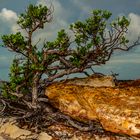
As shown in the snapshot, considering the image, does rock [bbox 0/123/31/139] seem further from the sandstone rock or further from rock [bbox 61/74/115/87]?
rock [bbox 61/74/115/87]

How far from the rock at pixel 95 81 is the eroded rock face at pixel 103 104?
1.13 metres

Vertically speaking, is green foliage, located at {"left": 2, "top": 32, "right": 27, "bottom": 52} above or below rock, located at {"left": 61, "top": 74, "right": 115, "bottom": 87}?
above

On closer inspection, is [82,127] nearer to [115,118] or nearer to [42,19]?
[115,118]

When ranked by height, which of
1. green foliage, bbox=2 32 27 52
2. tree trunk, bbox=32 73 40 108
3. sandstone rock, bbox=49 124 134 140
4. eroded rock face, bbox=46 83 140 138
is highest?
green foliage, bbox=2 32 27 52

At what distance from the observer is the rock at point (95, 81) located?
2134 cm

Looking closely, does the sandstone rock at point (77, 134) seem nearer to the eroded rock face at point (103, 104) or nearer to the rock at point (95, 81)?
the eroded rock face at point (103, 104)

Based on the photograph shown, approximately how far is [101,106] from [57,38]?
4841 millimetres

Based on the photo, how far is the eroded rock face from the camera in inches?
671

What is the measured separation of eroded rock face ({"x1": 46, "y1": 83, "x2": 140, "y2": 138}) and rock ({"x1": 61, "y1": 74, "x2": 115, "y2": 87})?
1.13 metres

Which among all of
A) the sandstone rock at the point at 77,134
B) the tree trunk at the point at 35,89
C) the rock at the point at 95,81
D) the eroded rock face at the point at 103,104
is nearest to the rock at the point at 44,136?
the sandstone rock at the point at 77,134

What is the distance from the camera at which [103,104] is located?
17984 mm

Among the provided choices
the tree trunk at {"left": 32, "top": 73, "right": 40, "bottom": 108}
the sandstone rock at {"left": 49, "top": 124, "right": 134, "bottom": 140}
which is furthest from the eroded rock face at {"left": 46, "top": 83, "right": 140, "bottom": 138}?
the sandstone rock at {"left": 49, "top": 124, "right": 134, "bottom": 140}

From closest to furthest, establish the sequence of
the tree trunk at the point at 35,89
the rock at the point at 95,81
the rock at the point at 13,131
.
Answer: the rock at the point at 13,131
the tree trunk at the point at 35,89
the rock at the point at 95,81

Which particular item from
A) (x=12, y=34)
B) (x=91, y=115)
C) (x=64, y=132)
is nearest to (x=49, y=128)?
(x=64, y=132)
